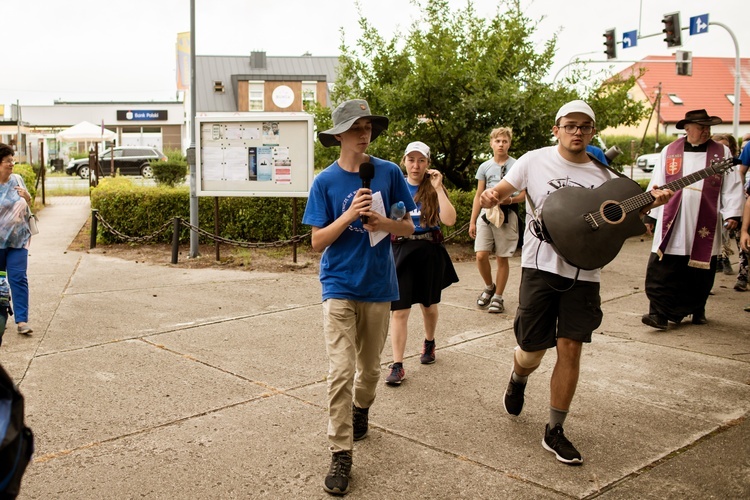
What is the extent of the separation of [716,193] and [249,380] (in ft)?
14.5

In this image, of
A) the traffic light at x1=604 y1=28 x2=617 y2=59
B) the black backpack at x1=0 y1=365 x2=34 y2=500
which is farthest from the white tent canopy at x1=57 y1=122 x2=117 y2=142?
the black backpack at x1=0 y1=365 x2=34 y2=500

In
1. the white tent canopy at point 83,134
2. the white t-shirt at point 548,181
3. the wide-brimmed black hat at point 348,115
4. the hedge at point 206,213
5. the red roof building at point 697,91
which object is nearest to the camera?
the wide-brimmed black hat at point 348,115

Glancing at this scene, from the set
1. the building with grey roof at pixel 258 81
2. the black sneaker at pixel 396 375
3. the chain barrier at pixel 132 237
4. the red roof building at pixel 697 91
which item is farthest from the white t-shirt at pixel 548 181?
the red roof building at pixel 697 91

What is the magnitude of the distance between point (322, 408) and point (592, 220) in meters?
1.98

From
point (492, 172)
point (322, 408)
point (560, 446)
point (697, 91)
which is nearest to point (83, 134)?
point (492, 172)

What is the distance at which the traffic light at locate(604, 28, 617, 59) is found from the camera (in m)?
24.1

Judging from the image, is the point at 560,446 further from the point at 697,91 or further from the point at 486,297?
the point at 697,91

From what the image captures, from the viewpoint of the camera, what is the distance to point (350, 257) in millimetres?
3988

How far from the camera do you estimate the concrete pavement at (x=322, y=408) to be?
148 inches

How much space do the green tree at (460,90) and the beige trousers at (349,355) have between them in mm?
7742

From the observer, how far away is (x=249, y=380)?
5.36 meters

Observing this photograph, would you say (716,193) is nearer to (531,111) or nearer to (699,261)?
(699,261)

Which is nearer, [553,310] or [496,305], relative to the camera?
[553,310]

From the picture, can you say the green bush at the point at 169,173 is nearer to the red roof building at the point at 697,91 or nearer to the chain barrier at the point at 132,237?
the chain barrier at the point at 132,237
